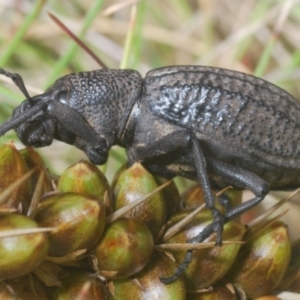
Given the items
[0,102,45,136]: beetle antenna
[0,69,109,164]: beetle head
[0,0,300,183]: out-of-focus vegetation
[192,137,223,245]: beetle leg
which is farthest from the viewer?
[0,0,300,183]: out-of-focus vegetation

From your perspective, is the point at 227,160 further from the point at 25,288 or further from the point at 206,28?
the point at 206,28

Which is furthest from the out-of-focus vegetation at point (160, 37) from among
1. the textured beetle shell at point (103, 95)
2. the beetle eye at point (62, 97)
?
the beetle eye at point (62, 97)

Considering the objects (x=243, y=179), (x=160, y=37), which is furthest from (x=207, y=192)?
(x=160, y=37)

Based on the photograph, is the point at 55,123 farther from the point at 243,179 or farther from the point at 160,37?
the point at 160,37

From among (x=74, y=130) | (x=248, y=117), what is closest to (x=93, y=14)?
(x=74, y=130)

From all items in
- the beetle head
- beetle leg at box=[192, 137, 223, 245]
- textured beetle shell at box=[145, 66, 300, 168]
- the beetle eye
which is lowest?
the beetle head

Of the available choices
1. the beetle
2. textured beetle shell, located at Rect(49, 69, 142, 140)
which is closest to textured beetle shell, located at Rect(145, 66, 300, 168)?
the beetle

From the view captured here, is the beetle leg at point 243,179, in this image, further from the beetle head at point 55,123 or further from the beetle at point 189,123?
the beetle head at point 55,123

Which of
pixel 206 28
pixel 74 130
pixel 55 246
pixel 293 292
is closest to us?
pixel 55 246

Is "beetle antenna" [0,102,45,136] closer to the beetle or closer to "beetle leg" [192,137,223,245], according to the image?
the beetle
